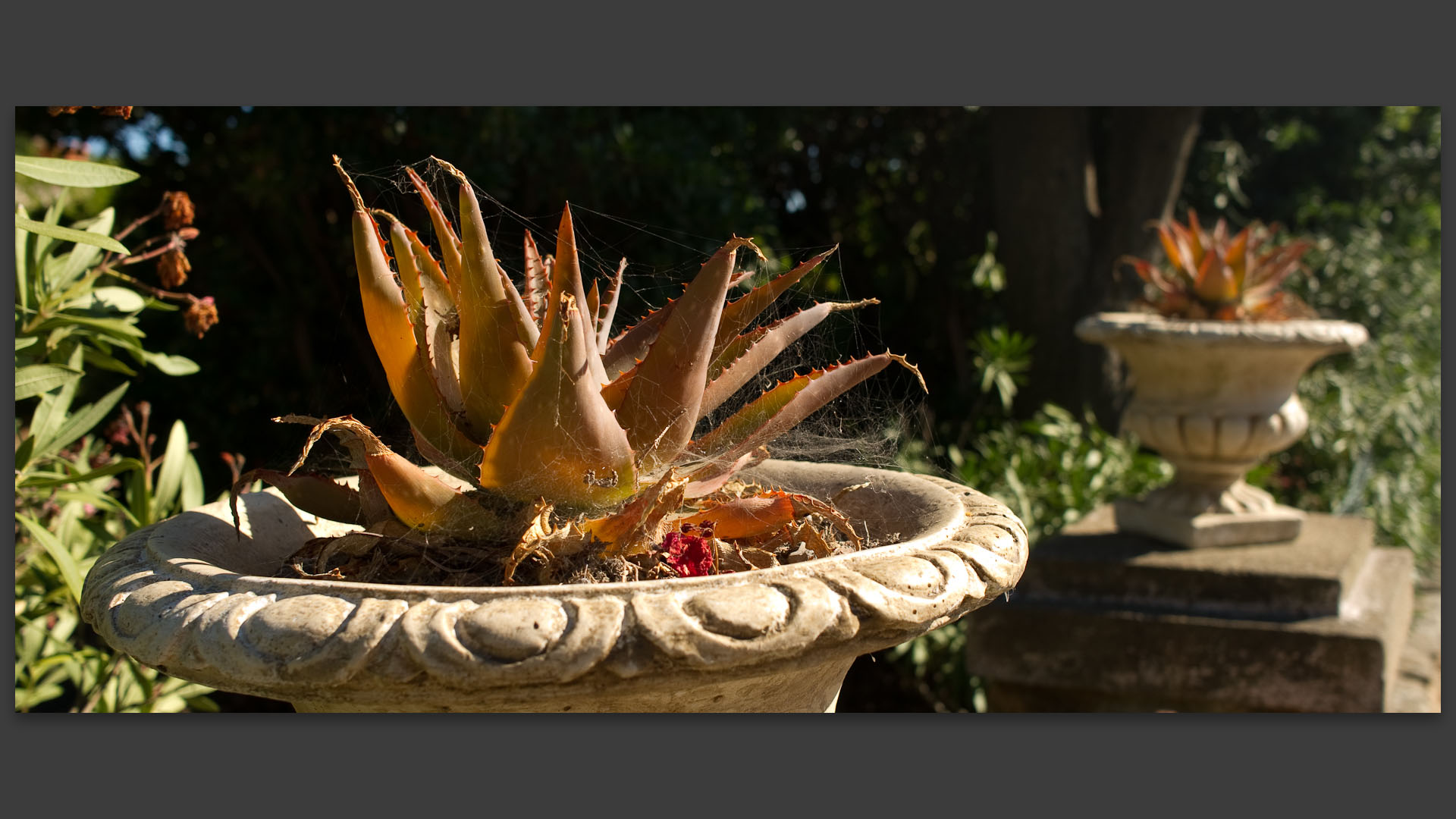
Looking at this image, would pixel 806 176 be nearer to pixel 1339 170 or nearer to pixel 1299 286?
pixel 1299 286

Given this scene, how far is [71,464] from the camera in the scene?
2.42 metres

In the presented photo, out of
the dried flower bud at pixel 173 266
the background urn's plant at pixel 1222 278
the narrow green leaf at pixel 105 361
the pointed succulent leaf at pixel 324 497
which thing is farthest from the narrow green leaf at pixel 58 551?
the background urn's plant at pixel 1222 278

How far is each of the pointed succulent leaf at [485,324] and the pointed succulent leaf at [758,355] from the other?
12.3 inches

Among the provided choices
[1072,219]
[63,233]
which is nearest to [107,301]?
[63,233]

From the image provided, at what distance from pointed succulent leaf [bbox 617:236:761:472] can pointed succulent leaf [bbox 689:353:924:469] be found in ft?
0.41

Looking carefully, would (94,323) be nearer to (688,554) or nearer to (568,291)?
(568,291)

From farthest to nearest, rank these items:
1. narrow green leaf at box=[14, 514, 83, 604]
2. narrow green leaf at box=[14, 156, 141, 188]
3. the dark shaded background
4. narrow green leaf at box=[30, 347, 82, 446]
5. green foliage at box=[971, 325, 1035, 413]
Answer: green foliage at box=[971, 325, 1035, 413] → the dark shaded background → narrow green leaf at box=[30, 347, 82, 446] → narrow green leaf at box=[14, 514, 83, 604] → narrow green leaf at box=[14, 156, 141, 188]

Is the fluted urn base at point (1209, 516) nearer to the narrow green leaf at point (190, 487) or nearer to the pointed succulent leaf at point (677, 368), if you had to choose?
the pointed succulent leaf at point (677, 368)

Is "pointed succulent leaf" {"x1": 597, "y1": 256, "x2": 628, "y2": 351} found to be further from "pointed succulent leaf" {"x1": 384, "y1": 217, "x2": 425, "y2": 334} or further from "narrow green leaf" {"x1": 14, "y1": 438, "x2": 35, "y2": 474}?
"narrow green leaf" {"x1": 14, "y1": 438, "x2": 35, "y2": 474}

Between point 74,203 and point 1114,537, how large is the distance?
451 cm

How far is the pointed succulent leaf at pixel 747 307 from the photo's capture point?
5.50 ft

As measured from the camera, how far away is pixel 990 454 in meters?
5.24

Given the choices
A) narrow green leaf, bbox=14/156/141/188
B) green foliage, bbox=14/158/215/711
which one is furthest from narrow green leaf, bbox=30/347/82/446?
narrow green leaf, bbox=14/156/141/188

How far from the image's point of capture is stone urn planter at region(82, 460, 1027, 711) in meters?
1.15
